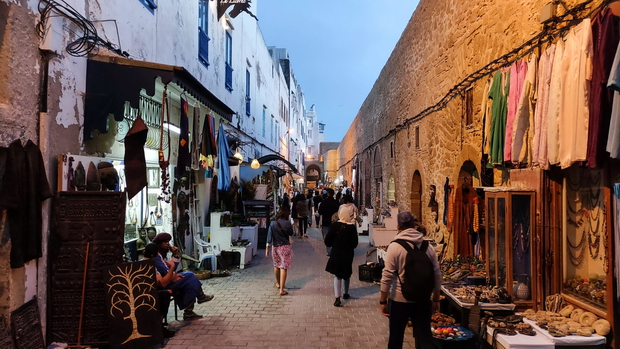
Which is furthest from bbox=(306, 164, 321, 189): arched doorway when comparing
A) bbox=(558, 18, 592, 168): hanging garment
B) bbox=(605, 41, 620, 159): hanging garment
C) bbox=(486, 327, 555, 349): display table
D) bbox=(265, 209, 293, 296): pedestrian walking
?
bbox=(605, 41, 620, 159): hanging garment

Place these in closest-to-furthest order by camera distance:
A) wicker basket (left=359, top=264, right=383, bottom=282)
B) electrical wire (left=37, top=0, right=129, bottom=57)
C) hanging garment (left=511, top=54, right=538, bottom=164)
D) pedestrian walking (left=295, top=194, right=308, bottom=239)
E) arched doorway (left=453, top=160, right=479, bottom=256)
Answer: electrical wire (left=37, top=0, right=129, bottom=57) → hanging garment (left=511, top=54, right=538, bottom=164) → arched doorway (left=453, top=160, right=479, bottom=256) → wicker basket (left=359, top=264, right=383, bottom=282) → pedestrian walking (left=295, top=194, right=308, bottom=239)

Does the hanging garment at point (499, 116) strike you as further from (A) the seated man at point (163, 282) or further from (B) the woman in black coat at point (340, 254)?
(A) the seated man at point (163, 282)

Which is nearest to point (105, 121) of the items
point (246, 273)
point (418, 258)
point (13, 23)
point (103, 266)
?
point (13, 23)

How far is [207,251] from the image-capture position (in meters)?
8.93

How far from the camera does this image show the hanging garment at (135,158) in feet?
16.6

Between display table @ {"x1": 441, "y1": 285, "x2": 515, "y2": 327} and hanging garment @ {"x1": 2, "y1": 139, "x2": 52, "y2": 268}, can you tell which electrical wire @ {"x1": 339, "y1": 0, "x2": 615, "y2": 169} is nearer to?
display table @ {"x1": 441, "y1": 285, "x2": 515, "y2": 327}

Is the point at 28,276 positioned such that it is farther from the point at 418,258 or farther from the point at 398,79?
the point at 398,79

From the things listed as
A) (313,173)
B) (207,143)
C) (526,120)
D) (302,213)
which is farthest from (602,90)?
(313,173)

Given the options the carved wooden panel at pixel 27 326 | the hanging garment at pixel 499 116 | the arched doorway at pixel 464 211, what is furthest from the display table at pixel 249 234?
the hanging garment at pixel 499 116

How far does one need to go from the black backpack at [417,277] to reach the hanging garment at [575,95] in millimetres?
1556

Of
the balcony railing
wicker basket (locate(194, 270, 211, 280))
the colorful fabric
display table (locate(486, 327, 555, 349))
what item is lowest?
wicker basket (locate(194, 270, 211, 280))

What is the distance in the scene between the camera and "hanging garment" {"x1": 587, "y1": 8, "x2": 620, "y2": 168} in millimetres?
3385

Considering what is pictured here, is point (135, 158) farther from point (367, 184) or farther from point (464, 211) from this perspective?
point (367, 184)

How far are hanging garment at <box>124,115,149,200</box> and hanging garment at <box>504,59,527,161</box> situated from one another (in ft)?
14.1
